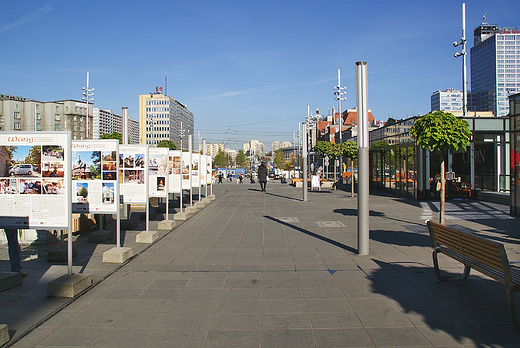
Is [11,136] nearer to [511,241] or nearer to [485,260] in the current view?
[485,260]

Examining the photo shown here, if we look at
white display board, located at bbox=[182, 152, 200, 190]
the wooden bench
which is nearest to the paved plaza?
the wooden bench

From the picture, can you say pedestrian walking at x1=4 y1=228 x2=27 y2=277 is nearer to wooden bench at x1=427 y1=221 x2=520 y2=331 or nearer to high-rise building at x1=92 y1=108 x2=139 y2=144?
wooden bench at x1=427 y1=221 x2=520 y2=331

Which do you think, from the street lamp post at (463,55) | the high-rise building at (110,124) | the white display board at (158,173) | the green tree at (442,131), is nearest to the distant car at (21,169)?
the white display board at (158,173)

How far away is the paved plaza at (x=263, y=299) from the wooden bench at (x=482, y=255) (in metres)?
0.46

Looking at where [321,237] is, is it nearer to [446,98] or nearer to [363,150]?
[363,150]

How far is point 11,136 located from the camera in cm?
579

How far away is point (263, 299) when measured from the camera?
5.41 metres

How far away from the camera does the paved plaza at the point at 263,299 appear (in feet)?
13.9

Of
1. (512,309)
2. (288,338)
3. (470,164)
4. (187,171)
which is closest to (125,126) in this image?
(187,171)

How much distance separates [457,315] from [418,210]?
12166mm

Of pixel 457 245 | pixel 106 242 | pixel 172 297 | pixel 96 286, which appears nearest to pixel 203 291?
pixel 172 297

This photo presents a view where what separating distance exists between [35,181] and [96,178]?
5.43 feet

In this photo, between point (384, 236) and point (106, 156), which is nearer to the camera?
point (106, 156)

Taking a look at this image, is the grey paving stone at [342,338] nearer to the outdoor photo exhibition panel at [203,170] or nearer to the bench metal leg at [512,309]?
the bench metal leg at [512,309]
